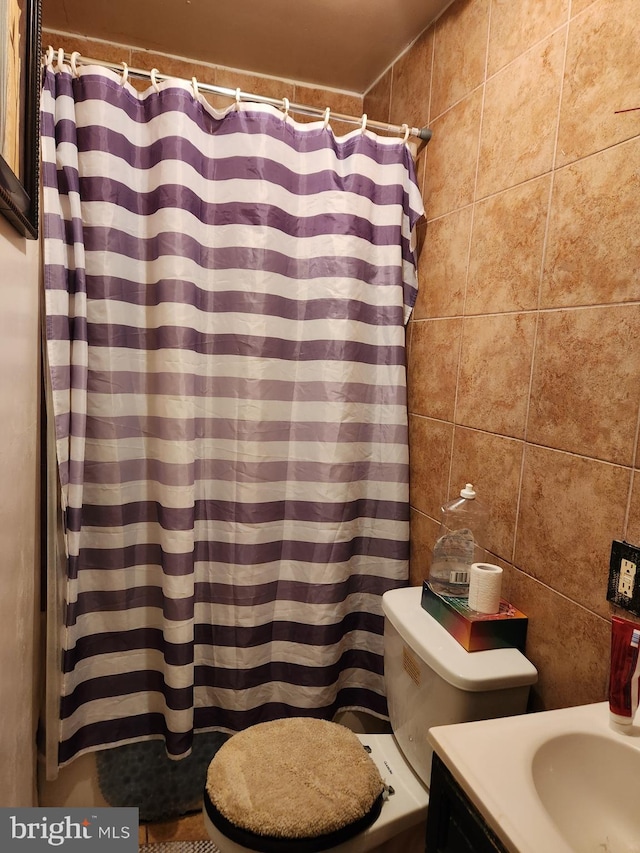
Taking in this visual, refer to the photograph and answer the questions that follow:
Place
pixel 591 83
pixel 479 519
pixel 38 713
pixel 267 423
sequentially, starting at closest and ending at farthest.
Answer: pixel 591 83 → pixel 479 519 → pixel 38 713 → pixel 267 423

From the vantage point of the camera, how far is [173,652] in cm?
146

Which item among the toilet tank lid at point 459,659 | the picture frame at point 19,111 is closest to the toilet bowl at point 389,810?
the toilet tank lid at point 459,659

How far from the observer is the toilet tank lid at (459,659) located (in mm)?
1048

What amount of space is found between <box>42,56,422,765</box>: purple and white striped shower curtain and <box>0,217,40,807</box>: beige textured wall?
89 millimetres

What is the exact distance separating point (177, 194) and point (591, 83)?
3.22 feet

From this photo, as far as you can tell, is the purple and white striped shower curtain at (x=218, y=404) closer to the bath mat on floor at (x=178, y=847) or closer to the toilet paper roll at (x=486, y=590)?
the bath mat on floor at (x=178, y=847)

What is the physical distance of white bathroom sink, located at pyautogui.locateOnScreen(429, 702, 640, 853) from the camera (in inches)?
28.8

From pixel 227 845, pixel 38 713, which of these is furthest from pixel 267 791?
pixel 38 713

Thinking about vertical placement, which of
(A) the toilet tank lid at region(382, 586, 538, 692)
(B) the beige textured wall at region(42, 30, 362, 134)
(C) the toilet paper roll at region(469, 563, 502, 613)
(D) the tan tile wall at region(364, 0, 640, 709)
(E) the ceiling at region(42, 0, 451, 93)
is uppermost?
(E) the ceiling at region(42, 0, 451, 93)

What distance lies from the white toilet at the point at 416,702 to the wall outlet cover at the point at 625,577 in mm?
262

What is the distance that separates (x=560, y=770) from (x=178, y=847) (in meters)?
1.27

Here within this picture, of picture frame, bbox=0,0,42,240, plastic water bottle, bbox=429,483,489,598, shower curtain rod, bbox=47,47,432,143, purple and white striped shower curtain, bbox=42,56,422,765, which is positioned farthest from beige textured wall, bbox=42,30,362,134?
plastic water bottle, bbox=429,483,489,598

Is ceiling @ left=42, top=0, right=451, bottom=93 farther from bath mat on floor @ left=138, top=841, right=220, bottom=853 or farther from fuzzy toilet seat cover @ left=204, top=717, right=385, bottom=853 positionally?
bath mat on floor @ left=138, top=841, right=220, bottom=853

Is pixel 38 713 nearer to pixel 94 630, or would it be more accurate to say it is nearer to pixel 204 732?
pixel 94 630
